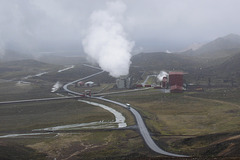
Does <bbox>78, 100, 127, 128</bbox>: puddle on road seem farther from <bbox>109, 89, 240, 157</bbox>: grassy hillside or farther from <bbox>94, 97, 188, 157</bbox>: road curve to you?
<bbox>109, 89, 240, 157</bbox>: grassy hillside

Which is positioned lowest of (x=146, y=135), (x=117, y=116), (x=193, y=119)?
(x=146, y=135)

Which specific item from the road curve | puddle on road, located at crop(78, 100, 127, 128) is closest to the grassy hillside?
the road curve

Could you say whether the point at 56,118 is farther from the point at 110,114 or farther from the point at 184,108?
the point at 184,108

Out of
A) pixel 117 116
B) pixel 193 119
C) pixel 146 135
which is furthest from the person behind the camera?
pixel 117 116

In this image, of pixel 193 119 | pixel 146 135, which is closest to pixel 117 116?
pixel 193 119

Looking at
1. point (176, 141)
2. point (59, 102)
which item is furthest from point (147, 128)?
point (59, 102)

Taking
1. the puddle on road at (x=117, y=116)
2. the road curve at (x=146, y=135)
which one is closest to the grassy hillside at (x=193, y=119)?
the road curve at (x=146, y=135)

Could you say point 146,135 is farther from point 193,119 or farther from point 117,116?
point 117,116

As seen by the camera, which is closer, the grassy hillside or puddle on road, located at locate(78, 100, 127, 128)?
the grassy hillside

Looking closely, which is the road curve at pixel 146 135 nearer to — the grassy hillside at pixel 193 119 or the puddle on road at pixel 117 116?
the grassy hillside at pixel 193 119

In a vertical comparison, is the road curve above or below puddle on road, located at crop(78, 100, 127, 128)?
below

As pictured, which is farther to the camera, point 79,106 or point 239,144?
point 79,106
